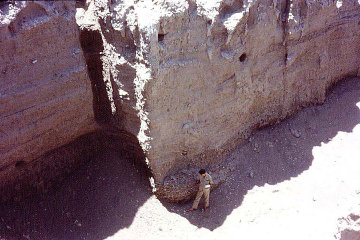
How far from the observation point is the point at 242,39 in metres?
4.57

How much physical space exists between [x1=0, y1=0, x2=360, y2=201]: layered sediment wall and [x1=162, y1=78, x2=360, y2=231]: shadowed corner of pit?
228 millimetres

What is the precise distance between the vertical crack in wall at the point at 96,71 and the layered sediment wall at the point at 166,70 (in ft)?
0.04

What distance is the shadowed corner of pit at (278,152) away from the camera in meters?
4.78

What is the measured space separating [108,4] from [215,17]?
117 cm

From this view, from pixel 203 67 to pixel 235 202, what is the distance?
5.84 feet

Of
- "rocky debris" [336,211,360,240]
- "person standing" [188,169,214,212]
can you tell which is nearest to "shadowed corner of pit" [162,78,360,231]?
"person standing" [188,169,214,212]

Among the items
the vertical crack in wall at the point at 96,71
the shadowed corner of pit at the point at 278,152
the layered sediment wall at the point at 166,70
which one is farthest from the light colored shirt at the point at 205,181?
the vertical crack in wall at the point at 96,71

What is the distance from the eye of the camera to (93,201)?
4.61 m

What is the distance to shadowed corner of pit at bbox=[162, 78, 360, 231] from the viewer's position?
4.78 m

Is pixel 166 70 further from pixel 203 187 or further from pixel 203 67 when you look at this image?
pixel 203 187

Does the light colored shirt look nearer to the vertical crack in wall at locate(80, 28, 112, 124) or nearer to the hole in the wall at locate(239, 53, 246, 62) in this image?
the vertical crack in wall at locate(80, 28, 112, 124)

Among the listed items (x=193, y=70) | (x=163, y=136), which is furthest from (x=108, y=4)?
(x=163, y=136)

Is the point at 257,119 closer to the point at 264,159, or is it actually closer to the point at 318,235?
the point at 264,159

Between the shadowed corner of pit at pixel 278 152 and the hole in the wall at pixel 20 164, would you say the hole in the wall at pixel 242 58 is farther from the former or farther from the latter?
the hole in the wall at pixel 20 164
